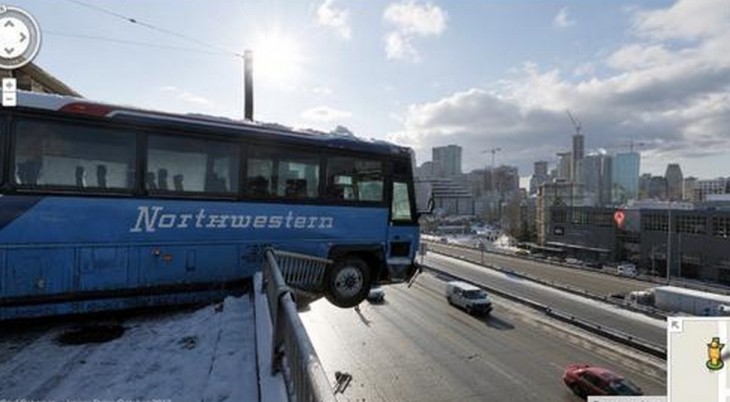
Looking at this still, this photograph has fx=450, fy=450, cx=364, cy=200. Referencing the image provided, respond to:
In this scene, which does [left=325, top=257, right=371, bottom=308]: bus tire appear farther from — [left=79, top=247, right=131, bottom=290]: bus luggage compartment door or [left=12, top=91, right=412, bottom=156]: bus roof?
[left=79, top=247, right=131, bottom=290]: bus luggage compartment door

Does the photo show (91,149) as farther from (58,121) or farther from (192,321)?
(192,321)

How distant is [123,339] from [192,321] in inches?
40.6

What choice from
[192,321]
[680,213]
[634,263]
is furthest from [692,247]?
[192,321]

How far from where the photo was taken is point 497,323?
31766 millimetres

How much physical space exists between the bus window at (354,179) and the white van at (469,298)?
2561cm

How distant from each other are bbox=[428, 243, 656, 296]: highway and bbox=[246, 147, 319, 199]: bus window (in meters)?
37.6

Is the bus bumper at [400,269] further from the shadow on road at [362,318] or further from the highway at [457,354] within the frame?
the shadow on road at [362,318]

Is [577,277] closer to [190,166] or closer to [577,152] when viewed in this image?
[190,166]

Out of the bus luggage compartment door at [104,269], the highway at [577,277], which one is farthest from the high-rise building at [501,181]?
the bus luggage compartment door at [104,269]

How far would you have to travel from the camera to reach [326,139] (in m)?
10.0

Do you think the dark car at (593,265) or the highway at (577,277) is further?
the dark car at (593,265)

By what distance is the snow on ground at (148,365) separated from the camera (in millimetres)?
4746

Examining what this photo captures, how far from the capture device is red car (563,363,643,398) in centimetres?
1762

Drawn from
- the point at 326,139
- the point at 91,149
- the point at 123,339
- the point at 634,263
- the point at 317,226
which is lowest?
the point at 634,263
